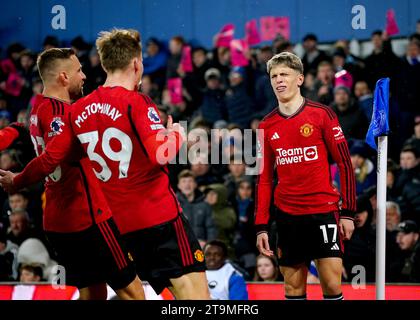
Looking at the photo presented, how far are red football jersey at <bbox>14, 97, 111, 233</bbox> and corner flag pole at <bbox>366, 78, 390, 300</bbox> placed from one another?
4.89 feet

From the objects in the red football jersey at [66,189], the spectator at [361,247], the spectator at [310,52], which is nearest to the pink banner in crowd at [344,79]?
the spectator at [310,52]

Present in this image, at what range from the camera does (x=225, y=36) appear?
31.2 feet

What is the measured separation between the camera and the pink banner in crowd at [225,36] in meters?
9.38

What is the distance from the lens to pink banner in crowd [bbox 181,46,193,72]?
9.17 m

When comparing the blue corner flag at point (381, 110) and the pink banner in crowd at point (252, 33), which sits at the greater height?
the pink banner in crowd at point (252, 33)

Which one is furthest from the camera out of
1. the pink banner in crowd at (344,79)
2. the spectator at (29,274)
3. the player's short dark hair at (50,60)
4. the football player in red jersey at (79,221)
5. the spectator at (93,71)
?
the spectator at (93,71)

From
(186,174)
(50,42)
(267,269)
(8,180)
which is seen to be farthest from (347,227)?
(50,42)

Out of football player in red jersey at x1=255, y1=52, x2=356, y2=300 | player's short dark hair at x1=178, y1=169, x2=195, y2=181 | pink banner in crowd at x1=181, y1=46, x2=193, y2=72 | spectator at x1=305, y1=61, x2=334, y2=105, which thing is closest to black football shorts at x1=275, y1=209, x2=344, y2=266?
football player in red jersey at x1=255, y1=52, x2=356, y2=300

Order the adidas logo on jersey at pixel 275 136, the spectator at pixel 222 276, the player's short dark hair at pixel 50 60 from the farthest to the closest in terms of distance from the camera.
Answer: the spectator at pixel 222 276
the adidas logo on jersey at pixel 275 136
the player's short dark hair at pixel 50 60

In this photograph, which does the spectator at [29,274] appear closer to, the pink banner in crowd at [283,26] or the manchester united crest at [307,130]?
the manchester united crest at [307,130]

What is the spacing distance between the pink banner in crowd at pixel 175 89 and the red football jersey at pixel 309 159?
4.22m

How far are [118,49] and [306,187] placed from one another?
136cm

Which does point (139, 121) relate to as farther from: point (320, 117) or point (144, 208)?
point (320, 117)

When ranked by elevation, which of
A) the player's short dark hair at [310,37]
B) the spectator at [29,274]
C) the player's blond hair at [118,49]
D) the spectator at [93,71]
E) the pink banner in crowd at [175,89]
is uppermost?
the player's short dark hair at [310,37]
